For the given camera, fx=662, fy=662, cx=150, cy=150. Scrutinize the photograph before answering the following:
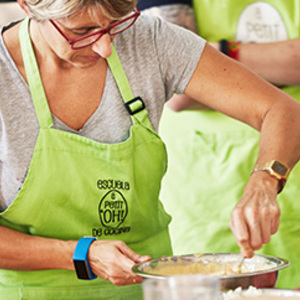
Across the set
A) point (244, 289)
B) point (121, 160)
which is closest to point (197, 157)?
point (121, 160)

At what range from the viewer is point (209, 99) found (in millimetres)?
1960

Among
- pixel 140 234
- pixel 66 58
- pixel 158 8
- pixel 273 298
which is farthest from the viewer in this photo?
pixel 158 8

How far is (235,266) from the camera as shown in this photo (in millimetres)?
1546

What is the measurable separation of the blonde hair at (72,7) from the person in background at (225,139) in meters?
0.75

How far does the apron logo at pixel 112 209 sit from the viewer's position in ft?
5.97

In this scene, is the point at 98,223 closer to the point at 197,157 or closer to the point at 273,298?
the point at 273,298

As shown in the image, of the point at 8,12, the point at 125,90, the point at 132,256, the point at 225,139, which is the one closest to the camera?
the point at 132,256

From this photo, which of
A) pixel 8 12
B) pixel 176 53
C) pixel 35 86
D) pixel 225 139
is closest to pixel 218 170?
pixel 225 139

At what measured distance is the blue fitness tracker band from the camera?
1.65 metres

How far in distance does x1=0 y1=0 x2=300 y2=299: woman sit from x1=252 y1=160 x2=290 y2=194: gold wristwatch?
0.05ft

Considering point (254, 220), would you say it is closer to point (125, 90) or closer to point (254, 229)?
point (254, 229)

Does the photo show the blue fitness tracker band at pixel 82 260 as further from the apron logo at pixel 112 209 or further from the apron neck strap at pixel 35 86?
the apron neck strap at pixel 35 86

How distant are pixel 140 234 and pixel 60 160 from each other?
336mm

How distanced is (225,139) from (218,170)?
12 cm
